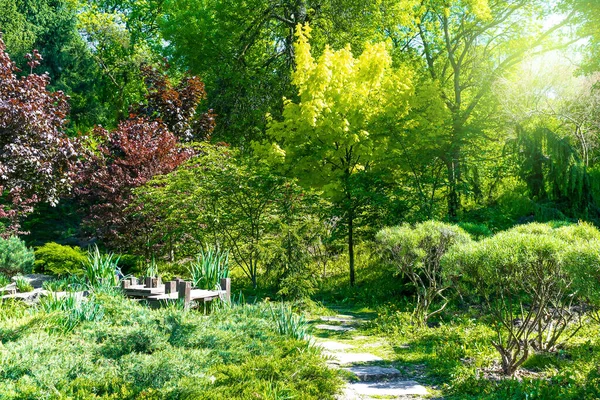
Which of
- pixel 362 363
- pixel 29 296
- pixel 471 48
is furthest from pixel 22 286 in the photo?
pixel 471 48

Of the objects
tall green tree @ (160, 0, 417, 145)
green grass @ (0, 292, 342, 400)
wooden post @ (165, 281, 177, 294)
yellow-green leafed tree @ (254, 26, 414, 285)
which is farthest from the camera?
tall green tree @ (160, 0, 417, 145)

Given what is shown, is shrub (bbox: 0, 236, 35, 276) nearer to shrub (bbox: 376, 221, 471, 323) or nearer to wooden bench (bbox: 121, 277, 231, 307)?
wooden bench (bbox: 121, 277, 231, 307)

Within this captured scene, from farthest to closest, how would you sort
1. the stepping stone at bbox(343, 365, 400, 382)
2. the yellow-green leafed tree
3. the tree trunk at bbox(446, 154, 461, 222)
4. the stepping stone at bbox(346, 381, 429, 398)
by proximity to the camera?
the yellow-green leafed tree
the tree trunk at bbox(446, 154, 461, 222)
the stepping stone at bbox(343, 365, 400, 382)
the stepping stone at bbox(346, 381, 429, 398)

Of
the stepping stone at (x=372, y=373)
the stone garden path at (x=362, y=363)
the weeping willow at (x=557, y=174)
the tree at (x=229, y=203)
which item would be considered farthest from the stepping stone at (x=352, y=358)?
the weeping willow at (x=557, y=174)

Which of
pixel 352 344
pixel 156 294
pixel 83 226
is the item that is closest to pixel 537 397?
pixel 352 344

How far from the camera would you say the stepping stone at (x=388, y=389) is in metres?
4.86

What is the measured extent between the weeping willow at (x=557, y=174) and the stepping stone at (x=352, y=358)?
6192mm

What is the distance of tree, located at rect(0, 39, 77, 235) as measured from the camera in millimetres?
8797

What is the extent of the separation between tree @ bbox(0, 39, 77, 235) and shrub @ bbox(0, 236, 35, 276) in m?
1.31

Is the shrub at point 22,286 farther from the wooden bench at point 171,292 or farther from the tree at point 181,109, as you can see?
the tree at point 181,109

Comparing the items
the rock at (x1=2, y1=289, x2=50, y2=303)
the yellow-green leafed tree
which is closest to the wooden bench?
the rock at (x1=2, y1=289, x2=50, y2=303)

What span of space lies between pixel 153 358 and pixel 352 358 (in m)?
2.28

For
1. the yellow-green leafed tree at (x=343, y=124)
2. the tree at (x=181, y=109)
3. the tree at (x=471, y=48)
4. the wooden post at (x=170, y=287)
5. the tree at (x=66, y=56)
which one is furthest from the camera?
the tree at (x=66, y=56)

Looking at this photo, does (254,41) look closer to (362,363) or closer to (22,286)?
(22,286)
